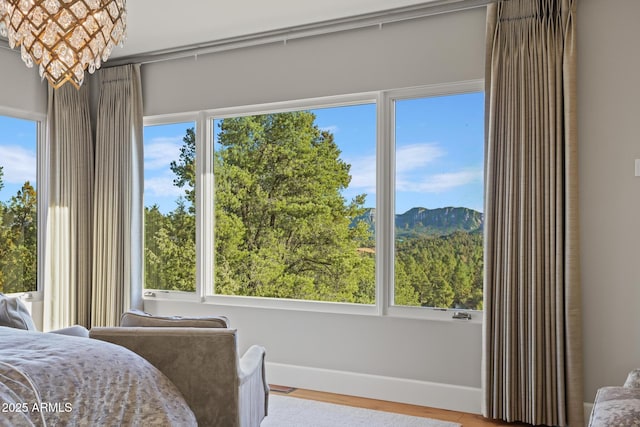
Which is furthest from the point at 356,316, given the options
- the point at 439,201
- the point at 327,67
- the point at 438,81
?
the point at 327,67

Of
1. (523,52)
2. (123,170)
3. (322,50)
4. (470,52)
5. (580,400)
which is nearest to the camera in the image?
(580,400)

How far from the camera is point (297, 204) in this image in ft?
14.8

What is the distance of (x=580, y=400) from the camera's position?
132 inches

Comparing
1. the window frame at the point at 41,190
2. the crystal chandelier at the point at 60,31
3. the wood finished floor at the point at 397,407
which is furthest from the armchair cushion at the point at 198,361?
the window frame at the point at 41,190

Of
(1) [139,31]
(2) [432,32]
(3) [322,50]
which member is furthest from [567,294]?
(1) [139,31]

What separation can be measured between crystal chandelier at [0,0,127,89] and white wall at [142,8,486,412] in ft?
6.73

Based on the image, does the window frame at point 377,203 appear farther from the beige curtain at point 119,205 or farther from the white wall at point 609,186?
the white wall at point 609,186

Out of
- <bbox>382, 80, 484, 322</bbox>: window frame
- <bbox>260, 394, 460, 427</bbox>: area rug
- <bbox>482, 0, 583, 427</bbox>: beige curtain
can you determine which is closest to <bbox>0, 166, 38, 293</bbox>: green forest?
<bbox>260, 394, 460, 427</bbox>: area rug

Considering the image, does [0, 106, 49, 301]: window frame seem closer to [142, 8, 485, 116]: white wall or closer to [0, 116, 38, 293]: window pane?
[0, 116, 38, 293]: window pane

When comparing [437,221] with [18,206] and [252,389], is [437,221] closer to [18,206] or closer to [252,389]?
[252,389]

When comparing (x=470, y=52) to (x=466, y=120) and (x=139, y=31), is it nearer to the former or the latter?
(x=466, y=120)

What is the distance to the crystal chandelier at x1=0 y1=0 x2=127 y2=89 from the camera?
239cm

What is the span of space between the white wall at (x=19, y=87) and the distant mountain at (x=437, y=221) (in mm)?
3298

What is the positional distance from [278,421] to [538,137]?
237 centimetres
